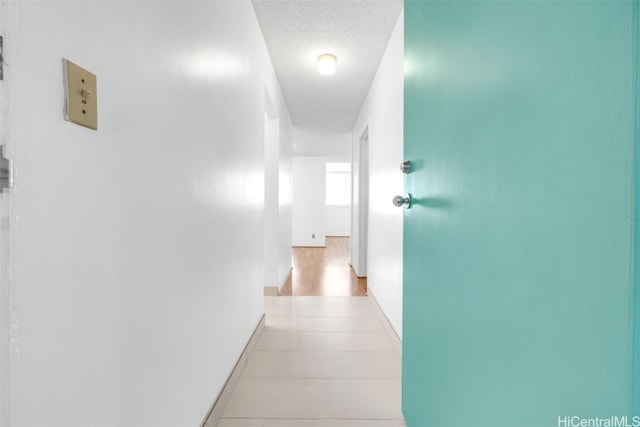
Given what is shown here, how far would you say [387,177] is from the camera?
8.12 ft

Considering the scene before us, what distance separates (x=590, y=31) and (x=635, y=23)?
65 mm

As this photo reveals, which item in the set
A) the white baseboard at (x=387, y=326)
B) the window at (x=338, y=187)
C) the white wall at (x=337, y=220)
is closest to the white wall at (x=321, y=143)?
the window at (x=338, y=187)

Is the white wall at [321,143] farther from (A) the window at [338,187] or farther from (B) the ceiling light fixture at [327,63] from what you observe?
(B) the ceiling light fixture at [327,63]

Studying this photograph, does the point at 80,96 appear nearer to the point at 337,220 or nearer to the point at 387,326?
the point at 387,326

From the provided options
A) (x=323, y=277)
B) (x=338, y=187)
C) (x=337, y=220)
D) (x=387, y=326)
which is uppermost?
(x=338, y=187)

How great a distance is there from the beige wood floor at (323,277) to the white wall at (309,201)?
920 millimetres

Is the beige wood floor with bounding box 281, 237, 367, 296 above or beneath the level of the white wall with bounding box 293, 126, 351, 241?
beneath

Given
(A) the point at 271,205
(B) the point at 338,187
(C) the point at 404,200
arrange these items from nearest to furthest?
(C) the point at 404,200
(A) the point at 271,205
(B) the point at 338,187

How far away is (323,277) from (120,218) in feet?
12.3

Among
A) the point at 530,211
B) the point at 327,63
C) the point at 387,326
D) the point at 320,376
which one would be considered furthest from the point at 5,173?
the point at 327,63

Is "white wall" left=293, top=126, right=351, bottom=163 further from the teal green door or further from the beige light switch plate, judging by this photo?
the beige light switch plate

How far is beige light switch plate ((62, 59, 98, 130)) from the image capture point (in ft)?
1.81

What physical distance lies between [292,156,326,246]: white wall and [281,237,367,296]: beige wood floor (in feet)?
3.02

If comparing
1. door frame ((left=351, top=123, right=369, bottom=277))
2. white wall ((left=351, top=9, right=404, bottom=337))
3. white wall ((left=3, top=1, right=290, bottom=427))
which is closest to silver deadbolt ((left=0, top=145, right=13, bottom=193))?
white wall ((left=3, top=1, right=290, bottom=427))
